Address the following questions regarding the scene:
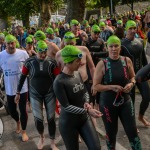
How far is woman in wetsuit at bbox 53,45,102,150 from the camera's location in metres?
4.05

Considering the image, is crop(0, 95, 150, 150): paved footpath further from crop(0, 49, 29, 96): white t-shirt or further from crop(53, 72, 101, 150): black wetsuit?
crop(53, 72, 101, 150): black wetsuit

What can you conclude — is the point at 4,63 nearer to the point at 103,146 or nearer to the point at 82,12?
the point at 103,146

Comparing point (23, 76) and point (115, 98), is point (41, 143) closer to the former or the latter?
point (23, 76)

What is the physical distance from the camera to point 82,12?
19.8m

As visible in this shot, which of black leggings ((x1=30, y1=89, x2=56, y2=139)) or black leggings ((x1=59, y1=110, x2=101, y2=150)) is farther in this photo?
black leggings ((x1=30, y1=89, x2=56, y2=139))

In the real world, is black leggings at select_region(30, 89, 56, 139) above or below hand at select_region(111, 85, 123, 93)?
below

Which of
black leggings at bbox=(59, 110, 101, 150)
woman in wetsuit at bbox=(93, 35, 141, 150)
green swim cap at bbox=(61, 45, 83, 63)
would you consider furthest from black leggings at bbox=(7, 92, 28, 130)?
green swim cap at bbox=(61, 45, 83, 63)

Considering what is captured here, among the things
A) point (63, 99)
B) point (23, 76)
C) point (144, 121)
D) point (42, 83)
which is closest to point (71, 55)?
point (63, 99)

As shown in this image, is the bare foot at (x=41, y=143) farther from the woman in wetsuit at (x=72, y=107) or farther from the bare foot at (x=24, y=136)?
the woman in wetsuit at (x=72, y=107)

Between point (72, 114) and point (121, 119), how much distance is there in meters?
0.84

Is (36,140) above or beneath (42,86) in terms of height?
beneath

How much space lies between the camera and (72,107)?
406 cm

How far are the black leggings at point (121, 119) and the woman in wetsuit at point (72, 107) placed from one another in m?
0.46

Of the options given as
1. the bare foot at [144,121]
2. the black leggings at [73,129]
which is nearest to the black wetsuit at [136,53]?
the bare foot at [144,121]
